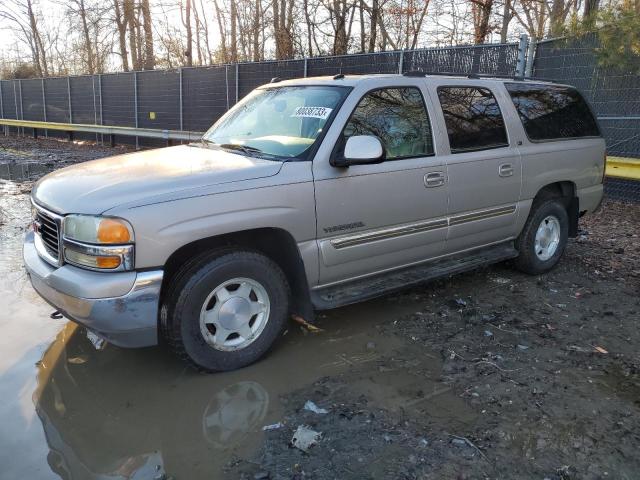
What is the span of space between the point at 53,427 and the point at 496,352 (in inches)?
115

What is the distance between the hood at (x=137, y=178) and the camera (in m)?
3.24

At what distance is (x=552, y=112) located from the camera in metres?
5.52

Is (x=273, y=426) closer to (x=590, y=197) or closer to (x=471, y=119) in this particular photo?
(x=471, y=119)

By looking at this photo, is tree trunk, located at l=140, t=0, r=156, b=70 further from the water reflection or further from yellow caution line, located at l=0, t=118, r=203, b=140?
the water reflection

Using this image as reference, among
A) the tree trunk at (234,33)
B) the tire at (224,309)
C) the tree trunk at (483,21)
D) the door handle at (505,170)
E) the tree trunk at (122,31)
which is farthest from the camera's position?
the tree trunk at (122,31)

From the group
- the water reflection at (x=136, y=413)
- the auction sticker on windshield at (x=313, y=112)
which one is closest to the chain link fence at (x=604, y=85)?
the auction sticker on windshield at (x=313, y=112)

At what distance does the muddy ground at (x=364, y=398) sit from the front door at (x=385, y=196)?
2.06ft

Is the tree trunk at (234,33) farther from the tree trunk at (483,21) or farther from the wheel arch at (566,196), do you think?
the wheel arch at (566,196)

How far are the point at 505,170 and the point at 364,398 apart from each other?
2.66 meters

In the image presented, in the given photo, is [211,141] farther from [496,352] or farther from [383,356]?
[496,352]

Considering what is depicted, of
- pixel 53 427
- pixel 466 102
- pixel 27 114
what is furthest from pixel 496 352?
pixel 27 114

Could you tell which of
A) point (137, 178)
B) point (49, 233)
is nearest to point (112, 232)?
point (137, 178)

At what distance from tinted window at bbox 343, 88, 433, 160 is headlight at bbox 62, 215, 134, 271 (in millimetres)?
1718

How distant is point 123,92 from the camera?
1814 cm
